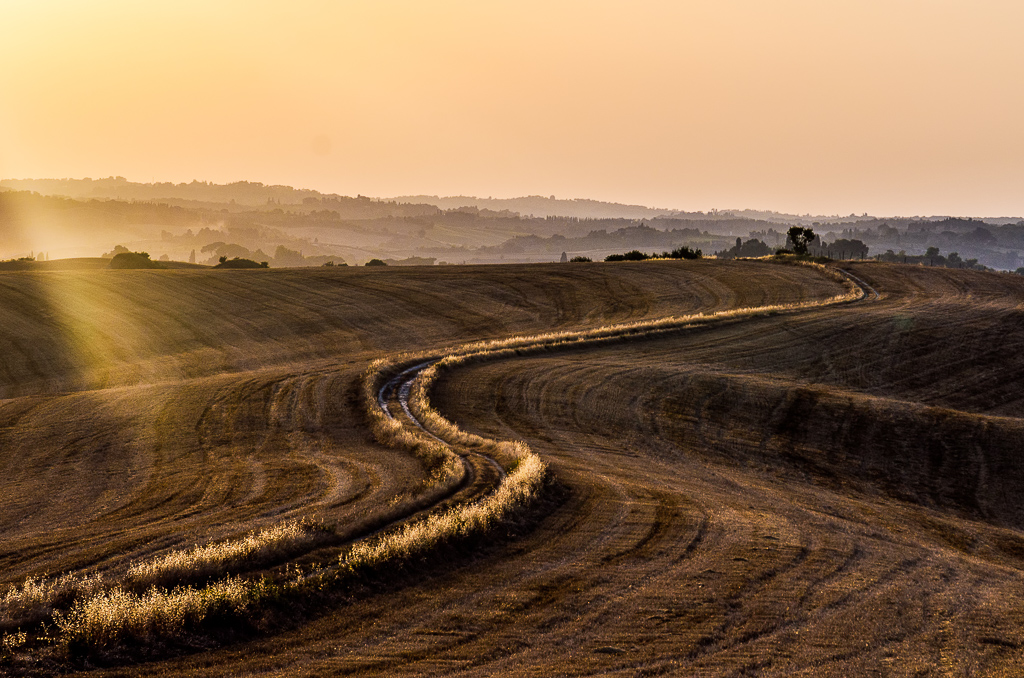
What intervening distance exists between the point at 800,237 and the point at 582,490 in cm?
9663

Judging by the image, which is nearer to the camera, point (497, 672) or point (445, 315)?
point (497, 672)

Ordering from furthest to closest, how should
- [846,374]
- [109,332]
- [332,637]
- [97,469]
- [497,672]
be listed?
[109,332] → [846,374] → [97,469] → [332,637] → [497,672]

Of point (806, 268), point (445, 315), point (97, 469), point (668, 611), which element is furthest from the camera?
point (806, 268)

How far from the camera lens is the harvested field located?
9.29 meters

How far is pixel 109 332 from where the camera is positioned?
45250mm

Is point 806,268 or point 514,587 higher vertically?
point 806,268

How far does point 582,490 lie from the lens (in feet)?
54.1

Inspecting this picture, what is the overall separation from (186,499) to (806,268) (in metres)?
70.4

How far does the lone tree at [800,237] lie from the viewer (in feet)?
328

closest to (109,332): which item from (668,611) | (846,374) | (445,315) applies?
(445,315)

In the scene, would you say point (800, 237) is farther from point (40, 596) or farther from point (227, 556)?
point (40, 596)

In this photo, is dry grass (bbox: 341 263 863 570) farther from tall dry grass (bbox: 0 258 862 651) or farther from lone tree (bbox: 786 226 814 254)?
lone tree (bbox: 786 226 814 254)

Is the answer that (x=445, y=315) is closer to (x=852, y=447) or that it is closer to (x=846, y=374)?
(x=846, y=374)

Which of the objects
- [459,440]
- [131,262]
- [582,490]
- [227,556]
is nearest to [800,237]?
[131,262]
